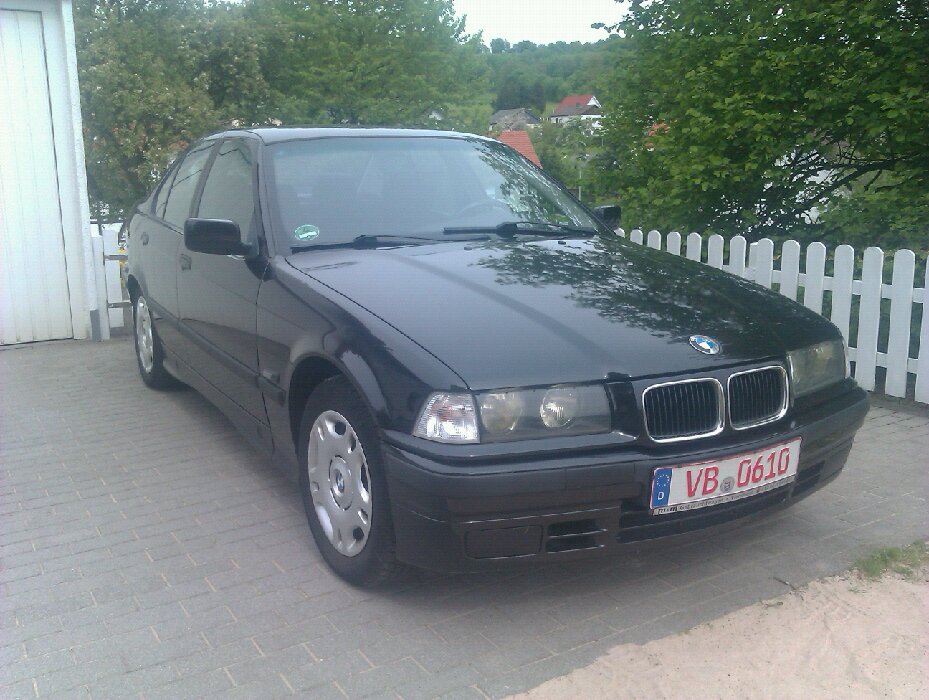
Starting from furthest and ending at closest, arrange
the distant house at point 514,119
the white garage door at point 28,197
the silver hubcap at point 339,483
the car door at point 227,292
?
the distant house at point 514,119
the white garage door at point 28,197
the car door at point 227,292
the silver hubcap at point 339,483

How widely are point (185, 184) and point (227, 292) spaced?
5.04ft

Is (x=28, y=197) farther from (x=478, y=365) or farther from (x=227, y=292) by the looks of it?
(x=478, y=365)

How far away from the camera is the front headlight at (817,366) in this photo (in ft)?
10.9

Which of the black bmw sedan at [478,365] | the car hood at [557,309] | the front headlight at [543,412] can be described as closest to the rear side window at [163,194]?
the black bmw sedan at [478,365]

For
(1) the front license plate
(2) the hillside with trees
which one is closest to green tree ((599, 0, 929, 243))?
(2) the hillside with trees

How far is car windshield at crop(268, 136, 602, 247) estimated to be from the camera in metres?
4.08

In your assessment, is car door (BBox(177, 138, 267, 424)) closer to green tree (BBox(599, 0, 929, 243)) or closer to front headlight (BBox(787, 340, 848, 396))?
front headlight (BBox(787, 340, 848, 396))

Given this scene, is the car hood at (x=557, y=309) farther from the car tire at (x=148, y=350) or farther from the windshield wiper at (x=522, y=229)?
the car tire at (x=148, y=350)

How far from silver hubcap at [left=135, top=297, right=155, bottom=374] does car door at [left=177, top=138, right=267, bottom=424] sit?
3.74 ft

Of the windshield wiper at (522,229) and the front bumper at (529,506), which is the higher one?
the windshield wiper at (522,229)

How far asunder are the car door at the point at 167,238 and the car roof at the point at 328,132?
26.0 inches

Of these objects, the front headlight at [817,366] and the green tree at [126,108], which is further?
the green tree at [126,108]

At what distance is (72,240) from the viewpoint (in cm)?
818

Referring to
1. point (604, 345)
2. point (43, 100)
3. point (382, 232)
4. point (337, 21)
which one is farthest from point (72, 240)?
point (337, 21)
